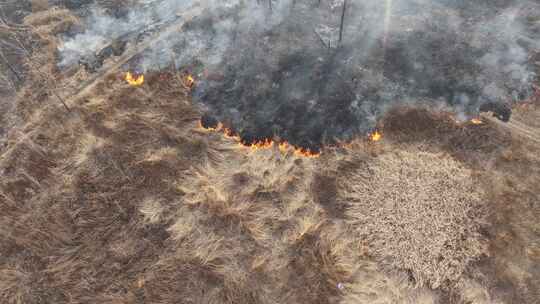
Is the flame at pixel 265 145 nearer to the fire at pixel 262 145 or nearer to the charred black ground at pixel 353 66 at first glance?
the fire at pixel 262 145

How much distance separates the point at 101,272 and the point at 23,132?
15.0ft

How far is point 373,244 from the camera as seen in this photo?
24.9 ft

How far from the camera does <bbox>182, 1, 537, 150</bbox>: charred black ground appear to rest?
31.9ft

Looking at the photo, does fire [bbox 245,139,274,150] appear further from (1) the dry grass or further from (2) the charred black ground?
(1) the dry grass

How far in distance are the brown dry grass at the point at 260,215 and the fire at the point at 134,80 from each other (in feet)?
4.00

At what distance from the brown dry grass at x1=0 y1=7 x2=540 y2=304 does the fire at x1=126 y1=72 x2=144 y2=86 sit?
1.22m

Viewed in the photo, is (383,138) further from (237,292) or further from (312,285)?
(237,292)

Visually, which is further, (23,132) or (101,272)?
(23,132)

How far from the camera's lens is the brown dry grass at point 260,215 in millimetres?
7227

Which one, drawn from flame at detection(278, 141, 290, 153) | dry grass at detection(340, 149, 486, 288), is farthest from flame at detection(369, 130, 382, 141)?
flame at detection(278, 141, 290, 153)

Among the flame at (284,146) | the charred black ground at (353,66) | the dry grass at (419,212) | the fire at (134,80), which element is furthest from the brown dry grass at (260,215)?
the fire at (134,80)

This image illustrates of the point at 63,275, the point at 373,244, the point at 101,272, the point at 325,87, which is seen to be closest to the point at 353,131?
the point at 325,87

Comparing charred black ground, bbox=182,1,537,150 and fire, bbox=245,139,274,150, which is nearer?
fire, bbox=245,139,274,150

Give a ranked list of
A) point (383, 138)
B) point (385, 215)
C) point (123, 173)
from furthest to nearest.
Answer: point (383, 138) → point (123, 173) → point (385, 215)
